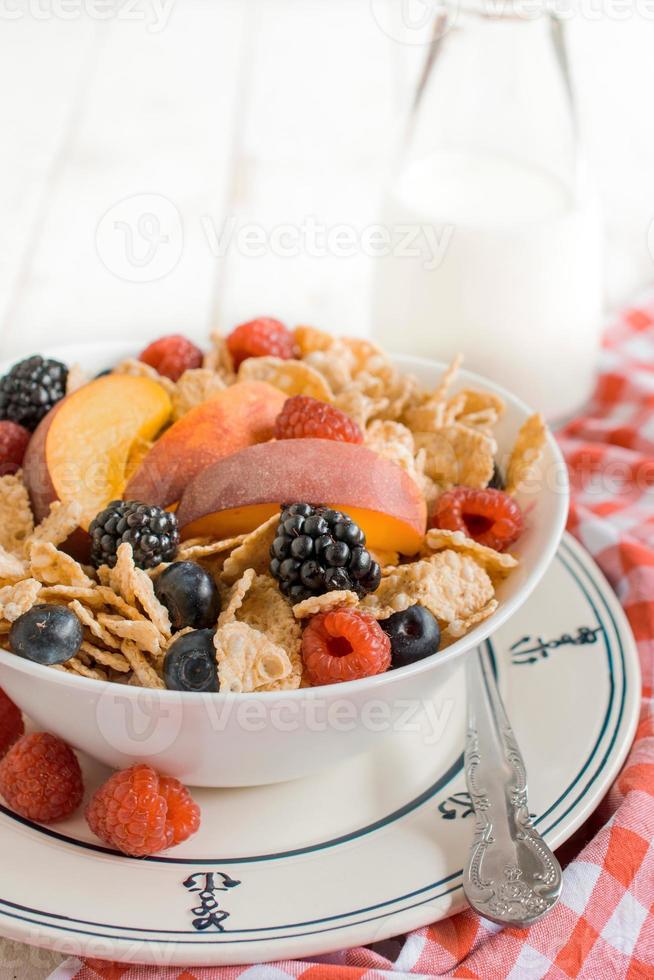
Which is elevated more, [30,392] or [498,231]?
[498,231]

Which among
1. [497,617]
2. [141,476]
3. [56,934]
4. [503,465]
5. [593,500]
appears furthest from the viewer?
[593,500]

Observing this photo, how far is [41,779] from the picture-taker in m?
0.95

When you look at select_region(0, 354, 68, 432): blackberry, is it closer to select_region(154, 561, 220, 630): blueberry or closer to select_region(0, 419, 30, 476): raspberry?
select_region(0, 419, 30, 476): raspberry

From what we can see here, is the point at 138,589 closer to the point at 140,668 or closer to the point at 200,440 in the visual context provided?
the point at 140,668

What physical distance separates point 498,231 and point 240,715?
2.98ft

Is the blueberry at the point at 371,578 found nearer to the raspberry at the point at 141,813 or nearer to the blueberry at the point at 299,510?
the blueberry at the point at 299,510

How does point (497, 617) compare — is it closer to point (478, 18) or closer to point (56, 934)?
point (56, 934)

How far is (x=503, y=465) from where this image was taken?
1.23m

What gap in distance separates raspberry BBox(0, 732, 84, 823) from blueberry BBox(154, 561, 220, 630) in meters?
0.18

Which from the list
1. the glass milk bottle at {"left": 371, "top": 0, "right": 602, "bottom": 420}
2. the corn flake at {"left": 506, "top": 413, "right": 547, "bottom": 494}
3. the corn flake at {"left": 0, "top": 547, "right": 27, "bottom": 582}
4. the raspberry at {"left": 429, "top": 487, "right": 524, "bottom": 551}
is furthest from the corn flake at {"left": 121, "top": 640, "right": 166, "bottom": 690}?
the glass milk bottle at {"left": 371, "top": 0, "right": 602, "bottom": 420}

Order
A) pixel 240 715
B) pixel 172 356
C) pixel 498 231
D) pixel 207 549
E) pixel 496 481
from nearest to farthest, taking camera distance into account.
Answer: pixel 240 715
pixel 207 549
pixel 496 481
pixel 172 356
pixel 498 231

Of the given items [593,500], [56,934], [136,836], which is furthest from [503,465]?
[56,934]

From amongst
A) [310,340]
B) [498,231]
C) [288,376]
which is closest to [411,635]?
[288,376]

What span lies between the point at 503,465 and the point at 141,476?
1.43ft
